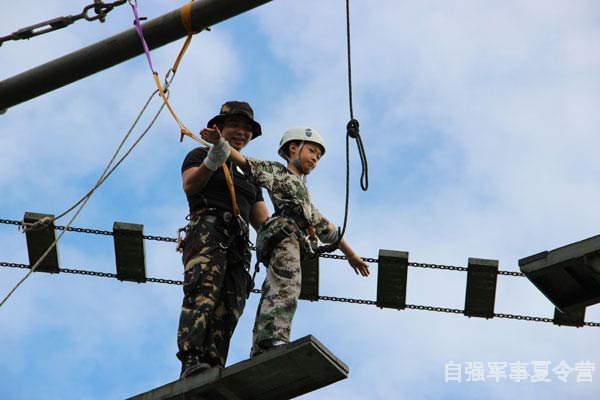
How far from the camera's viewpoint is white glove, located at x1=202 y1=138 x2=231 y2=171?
10112 mm

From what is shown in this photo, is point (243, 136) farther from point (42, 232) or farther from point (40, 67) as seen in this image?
point (42, 232)

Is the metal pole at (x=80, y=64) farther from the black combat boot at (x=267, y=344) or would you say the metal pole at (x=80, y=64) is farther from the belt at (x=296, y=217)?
the black combat boot at (x=267, y=344)

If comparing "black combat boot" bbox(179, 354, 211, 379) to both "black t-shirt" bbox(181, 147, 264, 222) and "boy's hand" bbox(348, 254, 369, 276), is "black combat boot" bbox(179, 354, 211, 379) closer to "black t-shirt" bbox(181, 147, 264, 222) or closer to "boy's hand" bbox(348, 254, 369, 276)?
"black t-shirt" bbox(181, 147, 264, 222)

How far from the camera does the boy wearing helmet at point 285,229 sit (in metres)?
10.2

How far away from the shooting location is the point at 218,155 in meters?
10.1

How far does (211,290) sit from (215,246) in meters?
0.37

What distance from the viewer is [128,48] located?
9750mm

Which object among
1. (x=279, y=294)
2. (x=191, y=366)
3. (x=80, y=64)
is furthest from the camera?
(x=279, y=294)

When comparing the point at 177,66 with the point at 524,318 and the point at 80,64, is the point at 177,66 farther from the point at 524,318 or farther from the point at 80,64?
the point at 524,318

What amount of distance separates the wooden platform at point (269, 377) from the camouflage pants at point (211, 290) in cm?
36

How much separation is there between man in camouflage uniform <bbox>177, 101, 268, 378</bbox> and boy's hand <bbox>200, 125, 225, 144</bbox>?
0.06 meters

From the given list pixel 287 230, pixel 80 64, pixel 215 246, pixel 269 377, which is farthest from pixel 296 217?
pixel 80 64

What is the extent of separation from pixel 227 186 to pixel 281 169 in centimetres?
45

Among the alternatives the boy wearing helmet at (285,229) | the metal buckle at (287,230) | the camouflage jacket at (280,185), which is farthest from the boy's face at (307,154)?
the metal buckle at (287,230)
